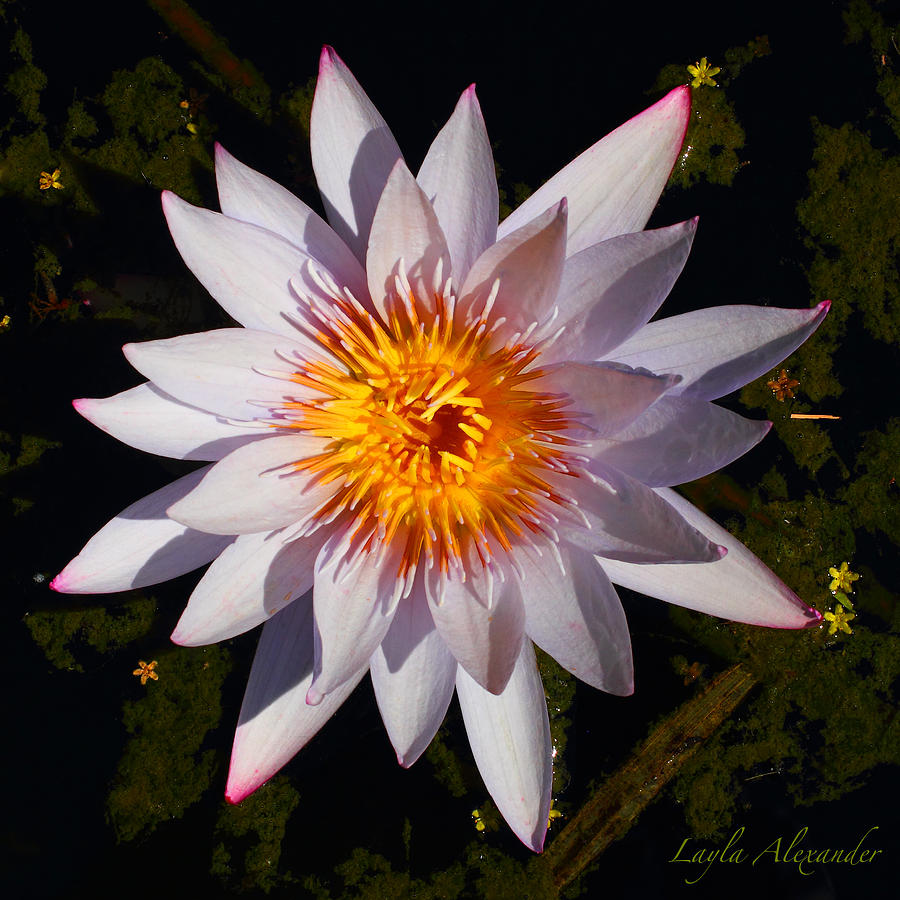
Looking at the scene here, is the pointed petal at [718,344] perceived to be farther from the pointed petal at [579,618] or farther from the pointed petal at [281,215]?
the pointed petal at [281,215]

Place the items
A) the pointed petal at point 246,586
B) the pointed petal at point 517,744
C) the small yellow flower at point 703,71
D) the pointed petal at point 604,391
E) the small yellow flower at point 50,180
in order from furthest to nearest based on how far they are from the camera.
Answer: the small yellow flower at point 50,180 < the small yellow flower at point 703,71 < the pointed petal at point 517,744 < the pointed petal at point 246,586 < the pointed petal at point 604,391

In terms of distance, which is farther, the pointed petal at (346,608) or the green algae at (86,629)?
the green algae at (86,629)

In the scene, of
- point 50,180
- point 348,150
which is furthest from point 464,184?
point 50,180

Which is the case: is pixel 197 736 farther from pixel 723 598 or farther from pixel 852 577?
pixel 852 577

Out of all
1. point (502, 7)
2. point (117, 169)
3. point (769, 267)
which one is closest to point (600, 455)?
point (769, 267)

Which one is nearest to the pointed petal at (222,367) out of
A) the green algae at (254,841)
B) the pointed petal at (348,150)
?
the pointed petal at (348,150)

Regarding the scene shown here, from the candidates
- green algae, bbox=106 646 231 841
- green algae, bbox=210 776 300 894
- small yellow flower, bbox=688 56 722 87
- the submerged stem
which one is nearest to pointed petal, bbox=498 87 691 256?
small yellow flower, bbox=688 56 722 87

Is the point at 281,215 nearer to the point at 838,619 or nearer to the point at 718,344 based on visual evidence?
the point at 718,344
